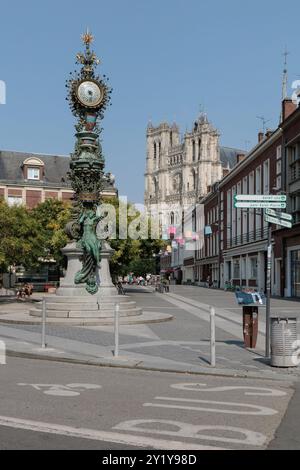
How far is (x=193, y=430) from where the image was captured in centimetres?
650

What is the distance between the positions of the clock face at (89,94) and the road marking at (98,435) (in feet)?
58.7

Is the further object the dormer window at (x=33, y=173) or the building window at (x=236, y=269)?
the dormer window at (x=33, y=173)

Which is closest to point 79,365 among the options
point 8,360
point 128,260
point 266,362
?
point 8,360

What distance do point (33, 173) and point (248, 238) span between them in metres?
26.2

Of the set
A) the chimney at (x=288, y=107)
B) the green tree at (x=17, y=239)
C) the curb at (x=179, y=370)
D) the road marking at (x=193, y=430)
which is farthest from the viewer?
the chimney at (x=288, y=107)

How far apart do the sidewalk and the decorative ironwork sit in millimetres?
4031

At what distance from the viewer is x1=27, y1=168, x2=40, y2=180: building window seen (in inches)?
2593

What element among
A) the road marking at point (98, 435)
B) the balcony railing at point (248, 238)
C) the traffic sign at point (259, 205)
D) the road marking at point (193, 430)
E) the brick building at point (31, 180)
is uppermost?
the brick building at point (31, 180)

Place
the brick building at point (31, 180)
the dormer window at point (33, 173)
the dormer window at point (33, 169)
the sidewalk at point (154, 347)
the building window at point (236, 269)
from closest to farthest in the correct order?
1. the sidewalk at point (154, 347)
2. the building window at point (236, 269)
3. the brick building at point (31, 180)
4. the dormer window at point (33, 169)
5. the dormer window at point (33, 173)

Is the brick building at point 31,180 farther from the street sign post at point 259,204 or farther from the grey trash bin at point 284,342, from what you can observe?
the grey trash bin at point 284,342

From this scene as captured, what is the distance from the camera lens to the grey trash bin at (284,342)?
11.1m

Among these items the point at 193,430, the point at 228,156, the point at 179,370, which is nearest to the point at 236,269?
the point at 179,370

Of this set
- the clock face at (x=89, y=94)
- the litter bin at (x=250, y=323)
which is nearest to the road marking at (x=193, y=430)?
the litter bin at (x=250, y=323)

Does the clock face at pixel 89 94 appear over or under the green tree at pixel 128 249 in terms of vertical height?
over
